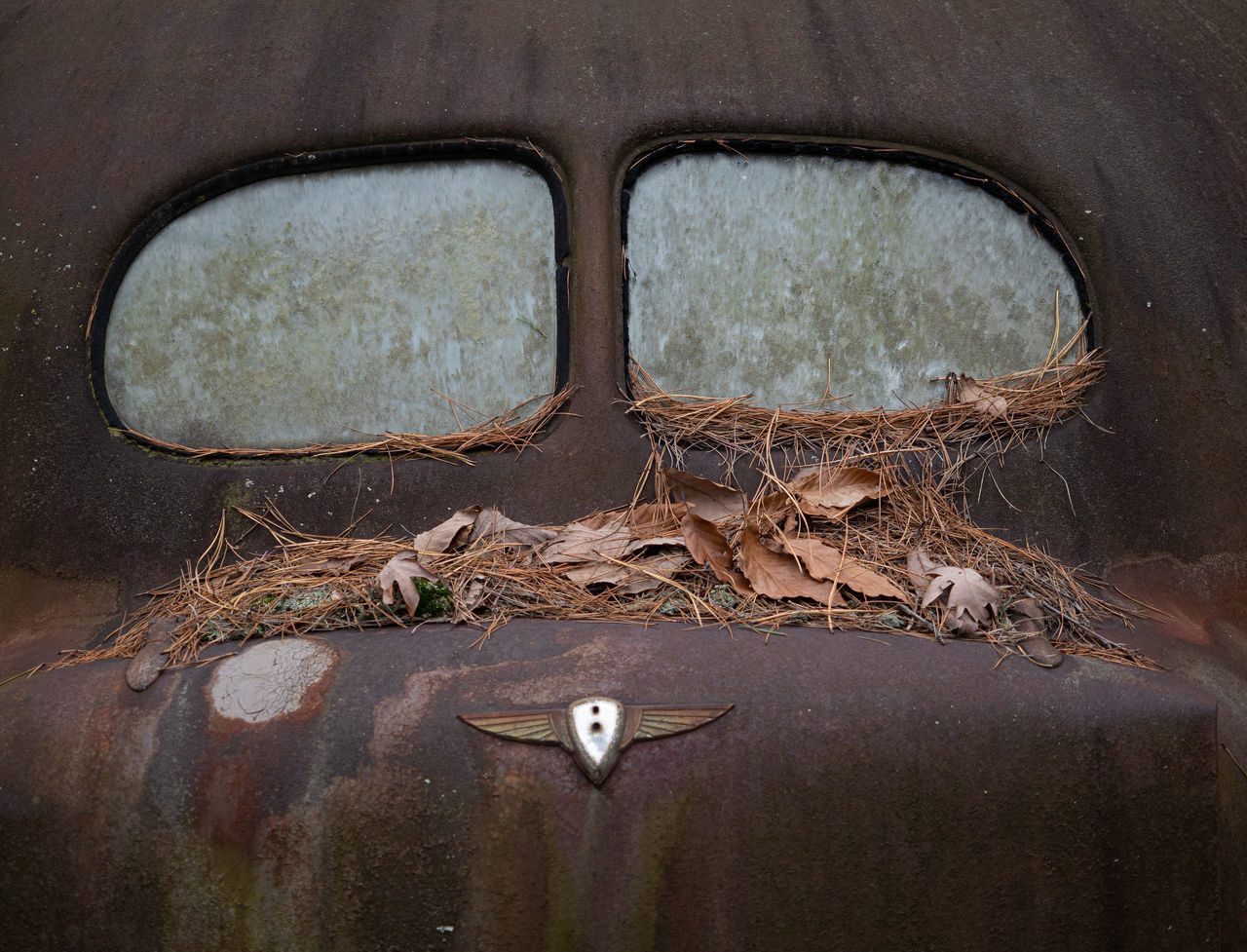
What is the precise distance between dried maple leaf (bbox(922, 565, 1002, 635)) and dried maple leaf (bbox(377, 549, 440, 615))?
85cm

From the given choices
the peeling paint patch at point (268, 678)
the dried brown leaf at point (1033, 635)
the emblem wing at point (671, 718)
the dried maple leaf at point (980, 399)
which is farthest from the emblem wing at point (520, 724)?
the dried maple leaf at point (980, 399)

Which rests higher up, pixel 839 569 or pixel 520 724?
pixel 839 569

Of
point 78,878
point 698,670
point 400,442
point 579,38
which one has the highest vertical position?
point 579,38

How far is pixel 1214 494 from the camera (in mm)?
1947

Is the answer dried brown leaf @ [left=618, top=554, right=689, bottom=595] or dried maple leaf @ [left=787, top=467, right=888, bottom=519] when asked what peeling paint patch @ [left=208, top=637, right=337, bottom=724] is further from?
dried maple leaf @ [left=787, top=467, right=888, bottom=519]

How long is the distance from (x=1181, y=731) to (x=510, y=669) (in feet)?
3.16

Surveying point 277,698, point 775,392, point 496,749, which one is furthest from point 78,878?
point 775,392

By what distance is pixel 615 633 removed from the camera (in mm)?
1496

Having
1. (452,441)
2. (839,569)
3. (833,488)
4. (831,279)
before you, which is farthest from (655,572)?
(831,279)

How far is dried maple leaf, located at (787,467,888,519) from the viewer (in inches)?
72.4

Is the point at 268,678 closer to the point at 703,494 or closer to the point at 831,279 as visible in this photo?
the point at 703,494

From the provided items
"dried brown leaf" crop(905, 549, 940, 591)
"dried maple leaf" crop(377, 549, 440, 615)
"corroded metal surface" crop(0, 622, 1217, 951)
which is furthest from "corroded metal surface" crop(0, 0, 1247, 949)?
"dried brown leaf" crop(905, 549, 940, 591)

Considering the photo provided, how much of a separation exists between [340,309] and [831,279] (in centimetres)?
103

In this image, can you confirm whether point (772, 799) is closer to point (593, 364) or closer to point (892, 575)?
point (892, 575)
